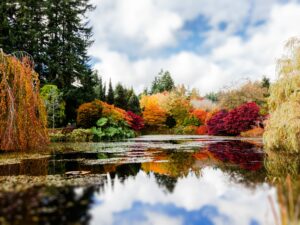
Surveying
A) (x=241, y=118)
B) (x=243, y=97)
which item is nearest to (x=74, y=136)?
(x=241, y=118)

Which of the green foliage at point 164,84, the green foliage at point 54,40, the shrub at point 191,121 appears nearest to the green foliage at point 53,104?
the green foliage at point 54,40

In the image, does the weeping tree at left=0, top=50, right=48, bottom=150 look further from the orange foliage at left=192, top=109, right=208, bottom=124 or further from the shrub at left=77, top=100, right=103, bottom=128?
the orange foliage at left=192, top=109, right=208, bottom=124

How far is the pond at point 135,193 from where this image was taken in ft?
15.6

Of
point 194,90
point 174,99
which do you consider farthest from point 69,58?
point 194,90

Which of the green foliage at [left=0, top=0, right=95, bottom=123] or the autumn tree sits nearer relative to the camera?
the green foliage at [left=0, top=0, right=95, bottom=123]

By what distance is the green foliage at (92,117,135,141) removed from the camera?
22.1m

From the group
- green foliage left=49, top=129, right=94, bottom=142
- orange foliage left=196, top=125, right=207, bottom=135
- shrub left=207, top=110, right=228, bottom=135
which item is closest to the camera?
green foliage left=49, top=129, right=94, bottom=142

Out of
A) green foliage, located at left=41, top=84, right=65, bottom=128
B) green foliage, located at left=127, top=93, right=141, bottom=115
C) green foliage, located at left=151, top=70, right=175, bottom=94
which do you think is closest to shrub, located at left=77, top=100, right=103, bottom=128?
green foliage, located at left=41, top=84, right=65, bottom=128

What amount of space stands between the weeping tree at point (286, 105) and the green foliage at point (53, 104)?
14544 millimetres

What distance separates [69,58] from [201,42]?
35.9ft

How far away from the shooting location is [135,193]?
21.0 ft

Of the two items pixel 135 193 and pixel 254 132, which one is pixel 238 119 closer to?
pixel 254 132

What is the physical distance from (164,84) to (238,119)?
34360 millimetres

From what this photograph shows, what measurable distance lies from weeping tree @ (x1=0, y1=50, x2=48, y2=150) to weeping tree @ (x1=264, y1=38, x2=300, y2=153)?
7.88 meters
